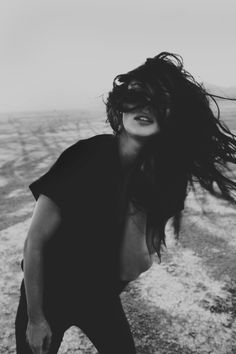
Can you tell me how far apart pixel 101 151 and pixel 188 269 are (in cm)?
272

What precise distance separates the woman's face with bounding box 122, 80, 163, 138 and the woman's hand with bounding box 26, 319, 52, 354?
0.79m

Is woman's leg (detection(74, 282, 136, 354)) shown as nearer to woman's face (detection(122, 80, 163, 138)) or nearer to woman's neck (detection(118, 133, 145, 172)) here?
woman's neck (detection(118, 133, 145, 172))

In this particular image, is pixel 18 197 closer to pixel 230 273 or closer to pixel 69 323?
pixel 230 273

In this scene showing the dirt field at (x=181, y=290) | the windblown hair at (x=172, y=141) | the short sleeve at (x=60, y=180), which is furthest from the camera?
the dirt field at (x=181, y=290)

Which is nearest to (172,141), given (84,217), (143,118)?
(143,118)

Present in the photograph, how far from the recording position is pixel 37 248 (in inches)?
48.2

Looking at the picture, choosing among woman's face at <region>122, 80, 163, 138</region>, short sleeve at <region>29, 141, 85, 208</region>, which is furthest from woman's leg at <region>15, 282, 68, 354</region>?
woman's face at <region>122, 80, 163, 138</region>

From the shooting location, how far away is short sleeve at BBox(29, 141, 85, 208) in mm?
1189

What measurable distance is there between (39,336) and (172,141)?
3.13ft

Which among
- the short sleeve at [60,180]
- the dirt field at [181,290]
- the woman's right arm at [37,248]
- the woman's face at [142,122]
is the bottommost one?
the dirt field at [181,290]

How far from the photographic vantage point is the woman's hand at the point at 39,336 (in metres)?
1.34

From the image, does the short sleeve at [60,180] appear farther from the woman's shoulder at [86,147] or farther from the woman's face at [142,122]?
the woman's face at [142,122]

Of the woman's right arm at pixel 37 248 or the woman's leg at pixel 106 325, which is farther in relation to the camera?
the woman's leg at pixel 106 325

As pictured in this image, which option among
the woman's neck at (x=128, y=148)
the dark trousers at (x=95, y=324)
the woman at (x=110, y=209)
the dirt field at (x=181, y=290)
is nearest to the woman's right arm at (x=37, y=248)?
the woman at (x=110, y=209)
